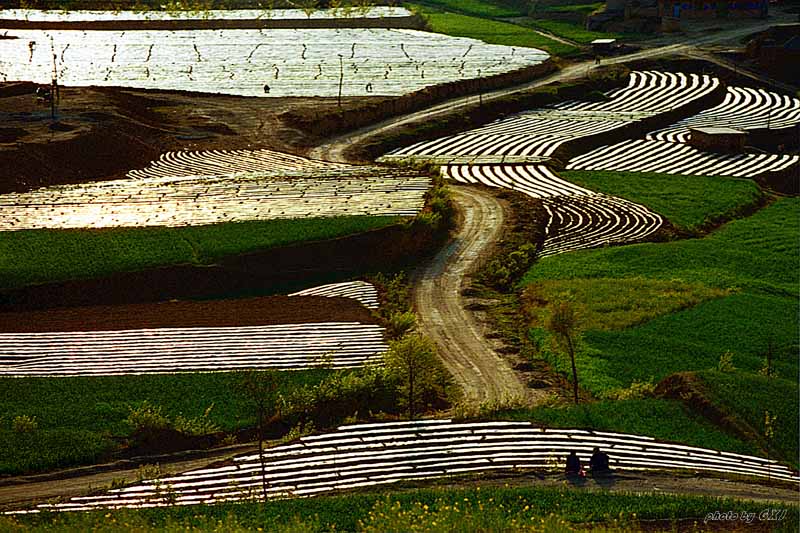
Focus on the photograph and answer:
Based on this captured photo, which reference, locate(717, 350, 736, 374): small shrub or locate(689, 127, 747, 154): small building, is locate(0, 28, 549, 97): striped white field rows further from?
locate(717, 350, 736, 374): small shrub

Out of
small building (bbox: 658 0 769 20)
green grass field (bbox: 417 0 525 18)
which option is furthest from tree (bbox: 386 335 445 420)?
green grass field (bbox: 417 0 525 18)

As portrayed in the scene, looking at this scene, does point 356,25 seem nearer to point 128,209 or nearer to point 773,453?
point 128,209

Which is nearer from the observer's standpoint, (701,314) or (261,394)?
(261,394)

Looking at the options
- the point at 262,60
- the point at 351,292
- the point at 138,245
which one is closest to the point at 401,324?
the point at 351,292

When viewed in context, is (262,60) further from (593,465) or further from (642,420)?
(593,465)

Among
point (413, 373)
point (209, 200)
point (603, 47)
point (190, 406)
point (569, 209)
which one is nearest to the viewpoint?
point (190, 406)

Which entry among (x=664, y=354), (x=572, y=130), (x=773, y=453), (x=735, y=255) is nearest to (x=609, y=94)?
(x=572, y=130)

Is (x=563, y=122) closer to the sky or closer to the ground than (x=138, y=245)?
closer to the sky
